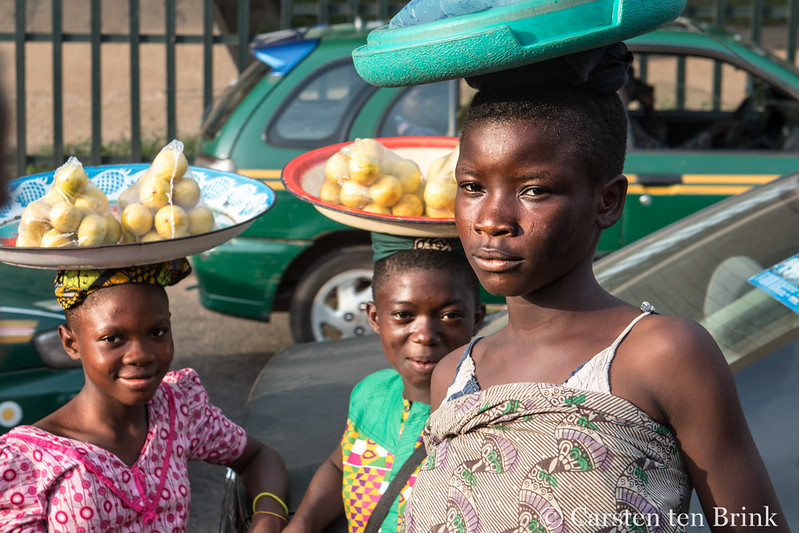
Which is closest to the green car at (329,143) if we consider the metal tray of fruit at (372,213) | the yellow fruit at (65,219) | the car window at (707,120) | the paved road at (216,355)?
the car window at (707,120)

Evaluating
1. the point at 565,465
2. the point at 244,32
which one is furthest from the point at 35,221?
the point at 244,32

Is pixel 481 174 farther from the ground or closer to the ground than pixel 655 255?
farther from the ground

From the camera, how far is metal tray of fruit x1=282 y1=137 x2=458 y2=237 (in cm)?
244

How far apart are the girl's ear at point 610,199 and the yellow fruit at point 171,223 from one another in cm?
114

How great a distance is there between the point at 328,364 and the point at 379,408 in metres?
0.90

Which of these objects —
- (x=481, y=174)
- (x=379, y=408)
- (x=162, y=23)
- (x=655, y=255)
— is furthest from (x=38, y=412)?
(x=162, y=23)

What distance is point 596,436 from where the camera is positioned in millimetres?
1391

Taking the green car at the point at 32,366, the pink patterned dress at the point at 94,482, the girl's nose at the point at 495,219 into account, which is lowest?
the green car at the point at 32,366

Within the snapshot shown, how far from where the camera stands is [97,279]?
7.95ft

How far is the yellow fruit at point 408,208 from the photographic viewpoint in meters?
2.53

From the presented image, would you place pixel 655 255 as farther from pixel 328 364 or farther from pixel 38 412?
pixel 38 412

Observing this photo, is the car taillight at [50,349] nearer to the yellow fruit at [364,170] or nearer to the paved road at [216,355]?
the paved road at [216,355]

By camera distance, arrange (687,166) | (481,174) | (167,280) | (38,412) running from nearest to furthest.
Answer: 1. (481,174)
2. (167,280)
3. (38,412)
4. (687,166)

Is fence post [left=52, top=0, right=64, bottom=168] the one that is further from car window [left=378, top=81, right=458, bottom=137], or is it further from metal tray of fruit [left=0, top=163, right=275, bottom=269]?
metal tray of fruit [left=0, top=163, right=275, bottom=269]
